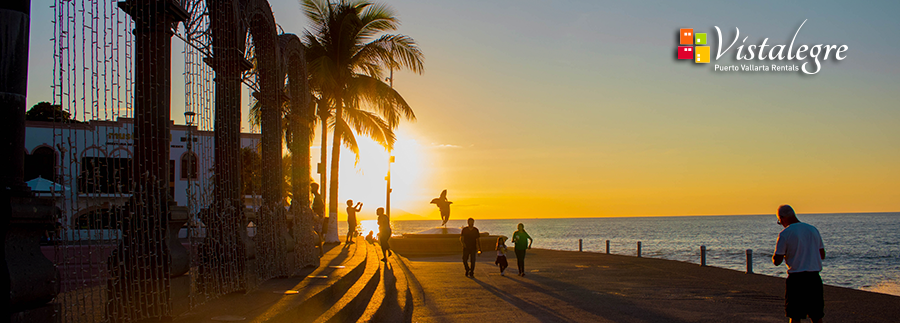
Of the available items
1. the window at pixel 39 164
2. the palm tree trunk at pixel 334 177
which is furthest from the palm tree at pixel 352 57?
the window at pixel 39 164

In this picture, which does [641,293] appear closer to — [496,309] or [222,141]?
[496,309]

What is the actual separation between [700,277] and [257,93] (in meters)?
11.9

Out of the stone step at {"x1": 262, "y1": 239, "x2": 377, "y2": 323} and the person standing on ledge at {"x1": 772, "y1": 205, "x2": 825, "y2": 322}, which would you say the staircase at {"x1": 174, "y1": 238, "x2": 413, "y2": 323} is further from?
the person standing on ledge at {"x1": 772, "y1": 205, "x2": 825, "y2": 322}

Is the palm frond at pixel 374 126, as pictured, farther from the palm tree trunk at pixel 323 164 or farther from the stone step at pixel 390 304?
the stone step at pixel 390 304

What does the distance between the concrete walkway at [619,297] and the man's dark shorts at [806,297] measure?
201cm

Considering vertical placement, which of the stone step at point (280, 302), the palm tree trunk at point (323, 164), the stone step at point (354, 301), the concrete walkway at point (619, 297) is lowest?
the concrete walkway at point (619, 297)

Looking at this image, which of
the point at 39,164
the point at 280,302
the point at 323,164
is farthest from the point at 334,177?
the point at 39,164

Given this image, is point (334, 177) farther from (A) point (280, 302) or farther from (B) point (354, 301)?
(A) point (280, 302)

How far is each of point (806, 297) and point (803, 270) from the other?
0.31 m

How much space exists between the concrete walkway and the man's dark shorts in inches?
79.1

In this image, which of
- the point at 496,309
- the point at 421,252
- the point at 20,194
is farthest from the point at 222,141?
the point at 421,252

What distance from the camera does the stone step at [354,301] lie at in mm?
6421

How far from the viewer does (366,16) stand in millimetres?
22906

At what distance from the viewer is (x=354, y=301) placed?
7.73 metres
